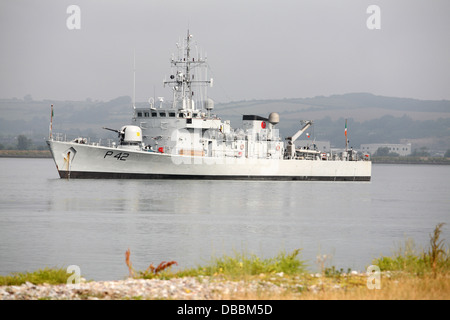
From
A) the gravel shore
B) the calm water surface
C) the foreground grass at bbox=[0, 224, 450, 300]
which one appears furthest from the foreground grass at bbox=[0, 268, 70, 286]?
the calm water surface

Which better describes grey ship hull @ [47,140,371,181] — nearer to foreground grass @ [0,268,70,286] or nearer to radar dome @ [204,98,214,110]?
radar dome @ [204,98,214,110]

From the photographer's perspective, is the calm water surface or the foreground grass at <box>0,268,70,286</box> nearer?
the foreground grass at <box>0,268,70,286</box>

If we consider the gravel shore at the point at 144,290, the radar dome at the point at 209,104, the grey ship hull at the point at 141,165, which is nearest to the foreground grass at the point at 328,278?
the gravel shore at the point at 144,290

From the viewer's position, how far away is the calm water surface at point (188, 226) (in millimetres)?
17656

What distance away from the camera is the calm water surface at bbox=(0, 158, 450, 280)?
57.9ft

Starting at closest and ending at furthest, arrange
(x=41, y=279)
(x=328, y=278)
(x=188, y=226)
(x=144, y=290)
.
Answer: (x=144, y=290) < (x=41, y=279) < (x=328, y=278) < (x=188, y=226)

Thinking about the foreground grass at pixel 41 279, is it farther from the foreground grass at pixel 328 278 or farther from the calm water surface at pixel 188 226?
the calm water surface at pixel 188 226

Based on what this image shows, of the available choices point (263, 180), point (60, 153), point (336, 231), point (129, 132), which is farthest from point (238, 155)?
point (336, 231)

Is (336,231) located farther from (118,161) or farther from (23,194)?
(118,161)

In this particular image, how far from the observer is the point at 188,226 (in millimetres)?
25656

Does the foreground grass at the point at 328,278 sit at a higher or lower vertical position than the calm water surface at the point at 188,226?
higher

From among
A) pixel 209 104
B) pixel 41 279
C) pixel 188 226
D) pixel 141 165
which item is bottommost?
pixel 188 226

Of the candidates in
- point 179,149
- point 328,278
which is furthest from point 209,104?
point 328,278

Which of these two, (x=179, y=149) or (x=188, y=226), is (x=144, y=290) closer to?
(x=188, y=226)
